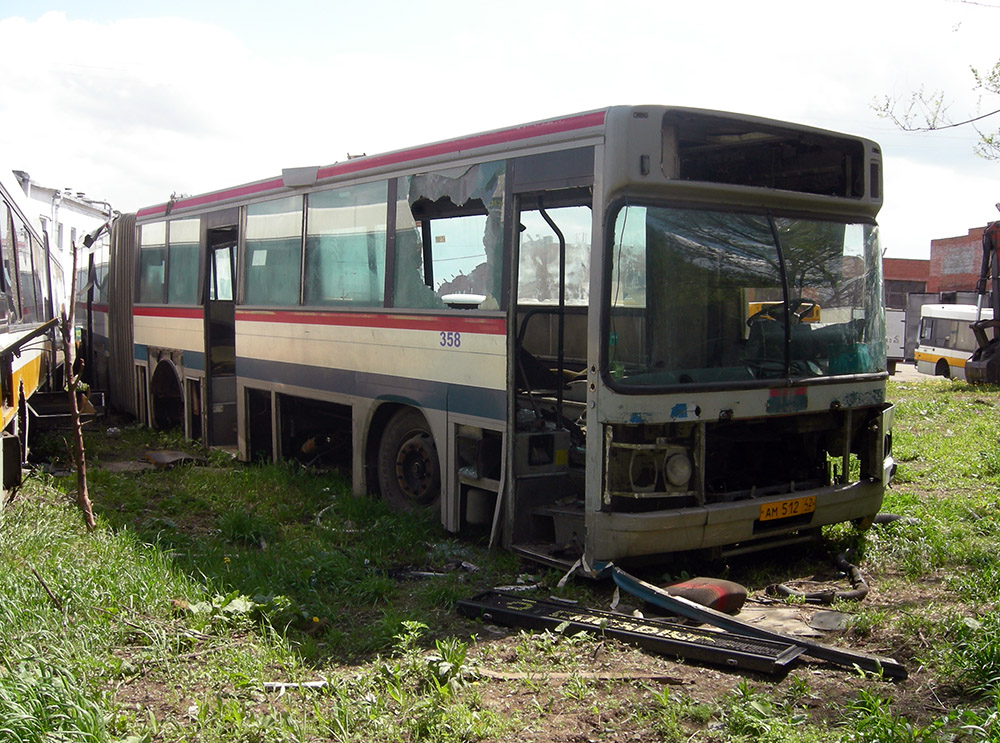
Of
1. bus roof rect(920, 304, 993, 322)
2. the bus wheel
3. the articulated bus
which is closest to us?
the articulated bus

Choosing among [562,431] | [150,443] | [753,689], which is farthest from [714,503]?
[150,443]

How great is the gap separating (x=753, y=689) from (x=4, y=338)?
5992mm

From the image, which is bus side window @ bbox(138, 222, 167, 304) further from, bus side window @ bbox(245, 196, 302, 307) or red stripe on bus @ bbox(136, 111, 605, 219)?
bus side window @ bbox(245, 196, 302, 307)

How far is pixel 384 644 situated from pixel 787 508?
2.87 meters

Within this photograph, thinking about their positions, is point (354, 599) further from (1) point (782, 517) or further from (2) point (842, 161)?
(2) point (842, 161)

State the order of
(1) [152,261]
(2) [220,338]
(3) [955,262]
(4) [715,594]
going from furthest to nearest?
(3) [955,262]
(1) [152,261]
(2) [220,338]
(4) [715,594]

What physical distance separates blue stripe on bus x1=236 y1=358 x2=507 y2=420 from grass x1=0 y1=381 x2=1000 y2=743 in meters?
1.00

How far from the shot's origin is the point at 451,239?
7352 millimetres

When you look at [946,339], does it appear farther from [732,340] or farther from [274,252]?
[732,340]

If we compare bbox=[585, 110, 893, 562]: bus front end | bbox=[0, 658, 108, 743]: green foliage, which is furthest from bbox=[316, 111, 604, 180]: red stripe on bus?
bbox=[0, 658, 108, 743]: green foliage

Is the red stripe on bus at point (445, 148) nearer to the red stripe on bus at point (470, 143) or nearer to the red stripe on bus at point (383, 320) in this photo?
the red stripe on bus at point (470, 143)

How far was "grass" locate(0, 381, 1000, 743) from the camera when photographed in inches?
158

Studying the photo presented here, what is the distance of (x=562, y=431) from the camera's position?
6.89 metres

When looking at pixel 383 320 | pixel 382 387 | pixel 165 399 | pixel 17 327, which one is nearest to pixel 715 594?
pixel 382 387
